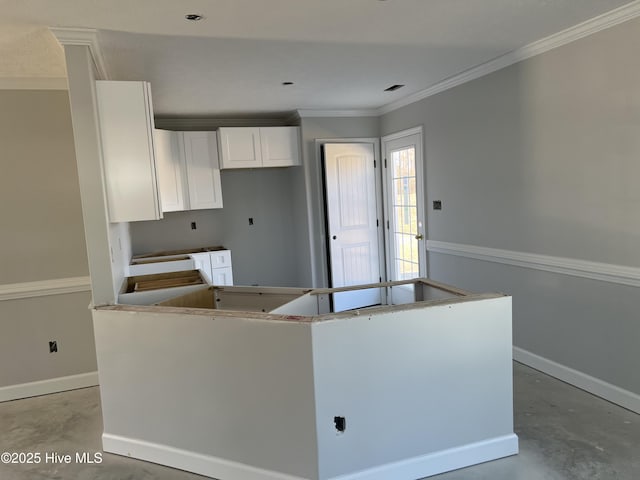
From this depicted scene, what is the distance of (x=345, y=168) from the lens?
5492mm

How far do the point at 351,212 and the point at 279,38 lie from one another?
9.80 ft

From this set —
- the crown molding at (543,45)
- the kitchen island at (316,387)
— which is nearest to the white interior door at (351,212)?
the crown molding at (543,45)

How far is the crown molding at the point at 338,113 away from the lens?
5371 millimetres

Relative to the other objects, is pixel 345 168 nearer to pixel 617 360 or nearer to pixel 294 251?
pixel 294 251

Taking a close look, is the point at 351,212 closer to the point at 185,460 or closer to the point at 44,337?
the point at 44,337

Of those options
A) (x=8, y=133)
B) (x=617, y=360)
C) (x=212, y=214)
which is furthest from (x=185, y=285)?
(x=617, y=360)

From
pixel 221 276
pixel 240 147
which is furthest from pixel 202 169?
pixel 221 276

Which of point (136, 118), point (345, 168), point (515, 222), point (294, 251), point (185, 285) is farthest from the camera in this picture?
point (294, 251)

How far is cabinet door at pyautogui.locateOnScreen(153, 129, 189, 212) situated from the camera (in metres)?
4.87

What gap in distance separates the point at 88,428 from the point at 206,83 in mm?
2740

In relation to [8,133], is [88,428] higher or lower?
lower

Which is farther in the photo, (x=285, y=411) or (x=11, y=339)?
(x=11, y=339)

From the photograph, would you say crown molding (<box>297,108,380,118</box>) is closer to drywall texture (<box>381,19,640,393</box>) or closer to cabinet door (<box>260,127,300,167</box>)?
cabinet door (<box>260,127,300,167</box>)

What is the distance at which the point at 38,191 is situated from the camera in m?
3.55
